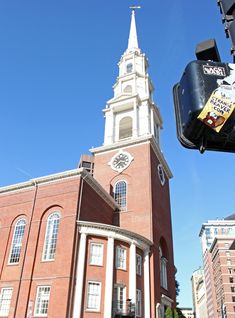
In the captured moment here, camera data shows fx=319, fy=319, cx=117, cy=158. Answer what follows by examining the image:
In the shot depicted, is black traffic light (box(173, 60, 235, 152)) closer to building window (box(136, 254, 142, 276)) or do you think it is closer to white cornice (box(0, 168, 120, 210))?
white cornice (box(0, 168, 120, 210))

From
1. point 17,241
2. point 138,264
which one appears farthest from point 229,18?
point 17,241

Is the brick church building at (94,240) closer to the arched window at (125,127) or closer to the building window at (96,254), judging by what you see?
the building window at (96,254)

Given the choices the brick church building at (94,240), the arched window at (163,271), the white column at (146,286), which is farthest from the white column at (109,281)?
the arched window at (163,271)

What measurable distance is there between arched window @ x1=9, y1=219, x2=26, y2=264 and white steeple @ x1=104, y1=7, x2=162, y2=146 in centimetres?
1463

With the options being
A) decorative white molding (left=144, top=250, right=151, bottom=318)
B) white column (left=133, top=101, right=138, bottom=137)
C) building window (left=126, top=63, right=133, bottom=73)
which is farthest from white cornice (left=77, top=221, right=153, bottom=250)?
building window (left=126, top=63, right=133, bottom=73)

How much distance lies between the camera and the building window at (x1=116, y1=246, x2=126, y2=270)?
26.2 m

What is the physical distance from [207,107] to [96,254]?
25.2m

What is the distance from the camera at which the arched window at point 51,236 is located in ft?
85.8

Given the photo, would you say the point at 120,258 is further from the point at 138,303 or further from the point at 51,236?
the point at 51,236

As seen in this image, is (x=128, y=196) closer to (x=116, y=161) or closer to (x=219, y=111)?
(x=116, y=161)

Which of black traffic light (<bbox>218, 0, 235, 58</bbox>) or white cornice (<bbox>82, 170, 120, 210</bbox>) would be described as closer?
black traffic light (<bbox>218, 0, 235, 58</bbox>)

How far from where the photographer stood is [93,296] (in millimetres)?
23969

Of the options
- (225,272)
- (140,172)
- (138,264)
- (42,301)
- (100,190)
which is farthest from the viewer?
(225,272)

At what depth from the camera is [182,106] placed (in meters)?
2.16
